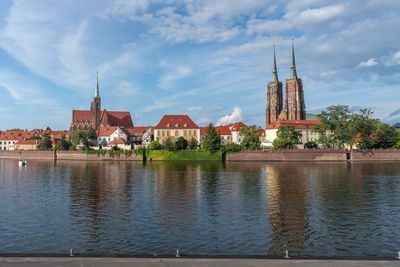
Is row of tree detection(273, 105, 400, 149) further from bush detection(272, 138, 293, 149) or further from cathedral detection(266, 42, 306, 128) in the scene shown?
cathedral detection(266, 42, 306, 128)

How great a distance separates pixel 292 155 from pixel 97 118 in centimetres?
12291

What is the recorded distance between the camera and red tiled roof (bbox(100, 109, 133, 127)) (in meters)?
166

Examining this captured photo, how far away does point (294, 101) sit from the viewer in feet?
542

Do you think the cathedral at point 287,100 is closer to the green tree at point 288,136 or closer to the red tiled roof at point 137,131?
the green tree at point 288,136

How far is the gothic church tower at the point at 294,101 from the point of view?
6393 inches

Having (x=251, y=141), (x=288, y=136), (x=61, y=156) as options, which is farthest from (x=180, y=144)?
(x=61, y=156)

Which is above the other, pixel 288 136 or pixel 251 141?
pixel 288 136

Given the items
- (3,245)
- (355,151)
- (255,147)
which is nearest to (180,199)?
A: (3,245)

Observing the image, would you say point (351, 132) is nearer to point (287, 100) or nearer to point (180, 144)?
point (180, 144)

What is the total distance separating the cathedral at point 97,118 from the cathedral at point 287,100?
73.6m

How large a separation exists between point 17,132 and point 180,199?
170 metres

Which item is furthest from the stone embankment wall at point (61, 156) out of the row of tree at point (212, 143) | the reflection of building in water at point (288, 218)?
the reflection of building in water at point (288, 218)

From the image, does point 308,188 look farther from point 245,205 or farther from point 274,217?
point 274,217

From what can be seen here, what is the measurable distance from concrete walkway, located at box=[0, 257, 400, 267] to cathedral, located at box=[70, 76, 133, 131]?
159 metres
